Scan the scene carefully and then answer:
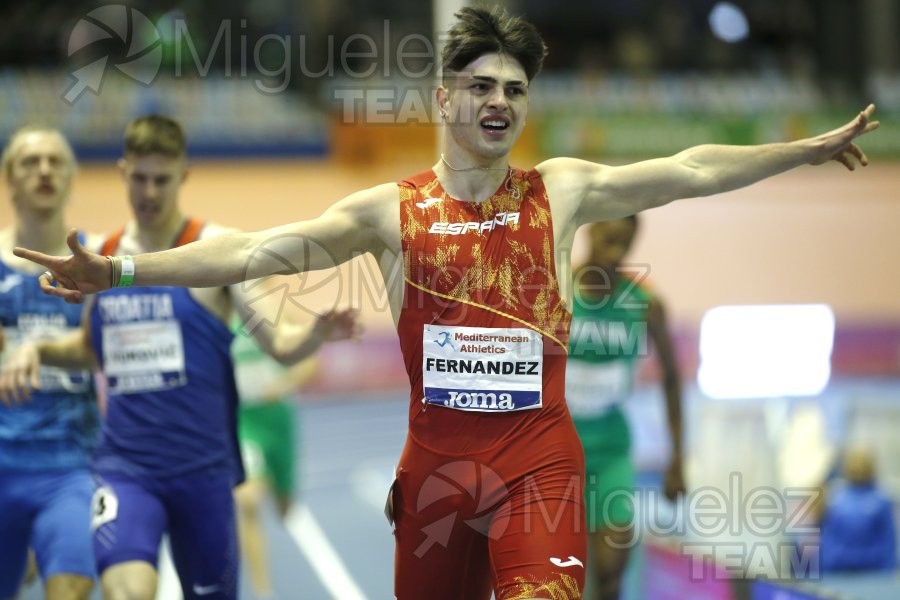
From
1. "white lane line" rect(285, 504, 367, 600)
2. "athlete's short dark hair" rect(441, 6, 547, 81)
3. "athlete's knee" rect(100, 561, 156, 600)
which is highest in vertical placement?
"athlete's short dark hair" rect(441, 6, 547, 81)

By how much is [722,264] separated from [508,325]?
1958 cm

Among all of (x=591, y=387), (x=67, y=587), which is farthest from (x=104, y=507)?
(x=591, y=387)

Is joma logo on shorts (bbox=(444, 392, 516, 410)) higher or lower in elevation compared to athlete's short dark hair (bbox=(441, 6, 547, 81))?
lower

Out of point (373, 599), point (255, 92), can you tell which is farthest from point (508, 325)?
point (255, 92)

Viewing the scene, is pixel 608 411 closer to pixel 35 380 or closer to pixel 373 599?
pixel 373 599

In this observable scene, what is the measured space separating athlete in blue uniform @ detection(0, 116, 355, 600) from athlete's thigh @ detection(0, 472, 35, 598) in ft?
1.84

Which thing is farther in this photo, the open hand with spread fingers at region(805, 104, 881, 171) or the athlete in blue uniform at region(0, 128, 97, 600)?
the athlete in blue uniform at region(0, 128, 97, 600)

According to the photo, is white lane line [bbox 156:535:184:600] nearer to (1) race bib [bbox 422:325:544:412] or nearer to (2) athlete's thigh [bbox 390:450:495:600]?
(2) athlete's thigh [bbox 390:450:495:600]

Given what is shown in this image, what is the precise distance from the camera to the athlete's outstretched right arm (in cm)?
369

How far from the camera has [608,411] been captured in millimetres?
6316

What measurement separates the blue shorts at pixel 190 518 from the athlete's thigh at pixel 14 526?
0.62m

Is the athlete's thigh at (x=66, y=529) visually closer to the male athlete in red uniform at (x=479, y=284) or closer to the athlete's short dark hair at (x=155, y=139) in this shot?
the athlete's short dark hair at (x=155, y=139)

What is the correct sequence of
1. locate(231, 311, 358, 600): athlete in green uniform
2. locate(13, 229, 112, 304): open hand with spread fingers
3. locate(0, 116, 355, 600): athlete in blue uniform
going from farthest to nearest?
locate(231, 311, 358, 600): athlete in green uniform, locate(0, 116, 355, 600): athlete in blue uniform, locate(13, 229, 112, 304): open hand with spread fingers

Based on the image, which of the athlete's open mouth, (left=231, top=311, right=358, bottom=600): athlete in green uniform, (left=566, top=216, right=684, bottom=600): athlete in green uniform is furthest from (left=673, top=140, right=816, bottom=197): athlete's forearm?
(left=231, top=311, right=358, bottom=600): athlete in green uniform
